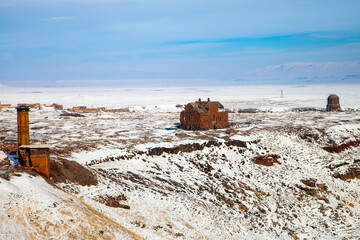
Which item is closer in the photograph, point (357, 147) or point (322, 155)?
point (322, 155)

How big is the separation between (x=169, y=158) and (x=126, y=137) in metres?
10.9

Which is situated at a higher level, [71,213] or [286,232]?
[71,213]

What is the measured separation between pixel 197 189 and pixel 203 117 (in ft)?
77.3

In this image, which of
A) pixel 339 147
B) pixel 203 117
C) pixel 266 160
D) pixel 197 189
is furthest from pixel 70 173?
pixel 339 147

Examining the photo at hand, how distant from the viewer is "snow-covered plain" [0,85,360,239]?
778 inches

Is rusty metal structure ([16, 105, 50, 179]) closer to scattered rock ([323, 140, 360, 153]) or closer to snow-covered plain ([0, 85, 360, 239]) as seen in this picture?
snow-covered plain ([0, 85, 360, 239])

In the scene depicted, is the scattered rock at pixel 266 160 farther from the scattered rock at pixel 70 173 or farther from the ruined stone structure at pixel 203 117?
the scattered rock at pixel 70 173

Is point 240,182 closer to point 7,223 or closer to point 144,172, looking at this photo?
point 144,172

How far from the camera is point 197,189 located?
102 feet

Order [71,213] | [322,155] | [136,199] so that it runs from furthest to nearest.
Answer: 1. [322,155]
2. [136,199]
3. [71,213]

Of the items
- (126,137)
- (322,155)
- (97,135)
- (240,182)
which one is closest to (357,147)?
(322,155)

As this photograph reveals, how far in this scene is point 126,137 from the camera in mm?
46125

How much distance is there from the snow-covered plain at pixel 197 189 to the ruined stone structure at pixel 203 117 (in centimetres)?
349

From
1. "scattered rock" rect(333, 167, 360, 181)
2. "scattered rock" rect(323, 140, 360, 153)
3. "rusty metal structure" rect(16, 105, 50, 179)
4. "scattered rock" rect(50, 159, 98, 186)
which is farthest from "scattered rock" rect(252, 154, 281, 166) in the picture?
"rusty metal structure" rect(16, 105, 50, 179)
